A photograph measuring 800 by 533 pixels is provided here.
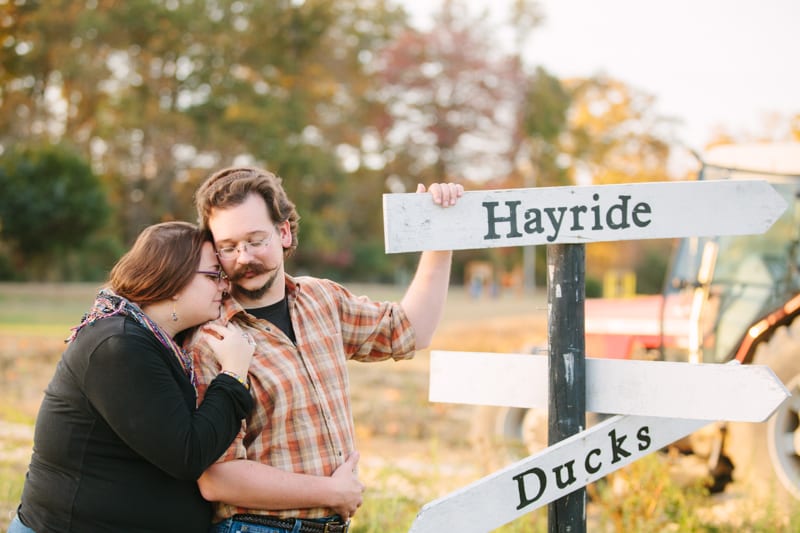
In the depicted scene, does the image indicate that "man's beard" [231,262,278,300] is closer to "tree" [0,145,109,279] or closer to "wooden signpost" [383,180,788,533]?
"wooden signpost" [383,180,788,533]

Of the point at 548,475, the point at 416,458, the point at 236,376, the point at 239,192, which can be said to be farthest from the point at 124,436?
the point at 416,458

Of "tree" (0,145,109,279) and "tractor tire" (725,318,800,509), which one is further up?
"tree" (0,145,109,279)

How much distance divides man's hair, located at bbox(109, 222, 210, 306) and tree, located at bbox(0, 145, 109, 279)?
21.9m

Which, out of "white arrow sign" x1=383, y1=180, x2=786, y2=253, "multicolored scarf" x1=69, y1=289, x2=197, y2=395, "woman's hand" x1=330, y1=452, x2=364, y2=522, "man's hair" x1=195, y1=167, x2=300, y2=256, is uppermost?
"man's hair" x1=195, y1=167, x2=300, y2=256

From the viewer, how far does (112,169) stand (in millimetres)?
28109

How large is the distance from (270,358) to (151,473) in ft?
1.36

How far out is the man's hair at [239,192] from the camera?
2.27 meters

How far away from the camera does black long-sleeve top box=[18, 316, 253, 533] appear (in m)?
1.95

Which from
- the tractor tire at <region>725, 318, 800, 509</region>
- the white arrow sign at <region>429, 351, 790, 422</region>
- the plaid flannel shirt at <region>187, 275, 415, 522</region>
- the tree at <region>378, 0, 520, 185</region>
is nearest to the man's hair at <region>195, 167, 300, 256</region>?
the plaid flannel shirt at <region>187, 275, 415, 522</region>

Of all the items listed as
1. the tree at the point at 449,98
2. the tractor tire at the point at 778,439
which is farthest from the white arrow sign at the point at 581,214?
the tree at the point at 449,98

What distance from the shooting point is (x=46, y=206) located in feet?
73.0

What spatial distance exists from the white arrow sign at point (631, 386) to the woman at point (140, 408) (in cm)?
63

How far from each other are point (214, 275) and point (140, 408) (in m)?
0.44

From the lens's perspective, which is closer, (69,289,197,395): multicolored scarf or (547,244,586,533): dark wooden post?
(69,289,197,395): multicolored scarf
